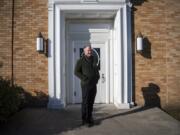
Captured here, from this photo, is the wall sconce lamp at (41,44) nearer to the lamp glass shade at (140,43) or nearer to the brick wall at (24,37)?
the brick wall at (24,37)

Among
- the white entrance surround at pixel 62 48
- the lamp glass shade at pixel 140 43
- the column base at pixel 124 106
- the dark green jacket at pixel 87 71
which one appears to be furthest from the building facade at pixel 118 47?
the dark green jacket at pixel 87 71

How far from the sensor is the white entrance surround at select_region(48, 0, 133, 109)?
12320mm

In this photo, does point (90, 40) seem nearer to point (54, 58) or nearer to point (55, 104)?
point (54, 58)

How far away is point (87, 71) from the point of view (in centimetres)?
952

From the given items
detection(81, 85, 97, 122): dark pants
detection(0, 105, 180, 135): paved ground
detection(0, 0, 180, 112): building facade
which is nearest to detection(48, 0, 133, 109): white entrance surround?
detection(0, 0, 180, 112): building facade

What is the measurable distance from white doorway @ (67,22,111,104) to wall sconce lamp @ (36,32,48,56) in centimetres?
104

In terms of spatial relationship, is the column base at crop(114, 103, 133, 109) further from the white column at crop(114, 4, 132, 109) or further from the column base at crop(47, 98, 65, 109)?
the column base at crop(47, 98, 65, 109)

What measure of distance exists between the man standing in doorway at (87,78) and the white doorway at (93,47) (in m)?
3.61

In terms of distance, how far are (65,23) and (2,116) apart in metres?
4.62

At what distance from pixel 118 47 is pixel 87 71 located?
3221 millimetres

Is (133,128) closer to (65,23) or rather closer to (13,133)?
(13,133)

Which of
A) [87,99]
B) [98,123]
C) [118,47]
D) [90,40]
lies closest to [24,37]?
[90,40]

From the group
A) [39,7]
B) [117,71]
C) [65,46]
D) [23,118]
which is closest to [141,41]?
[117,71]

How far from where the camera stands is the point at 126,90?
12375mm
